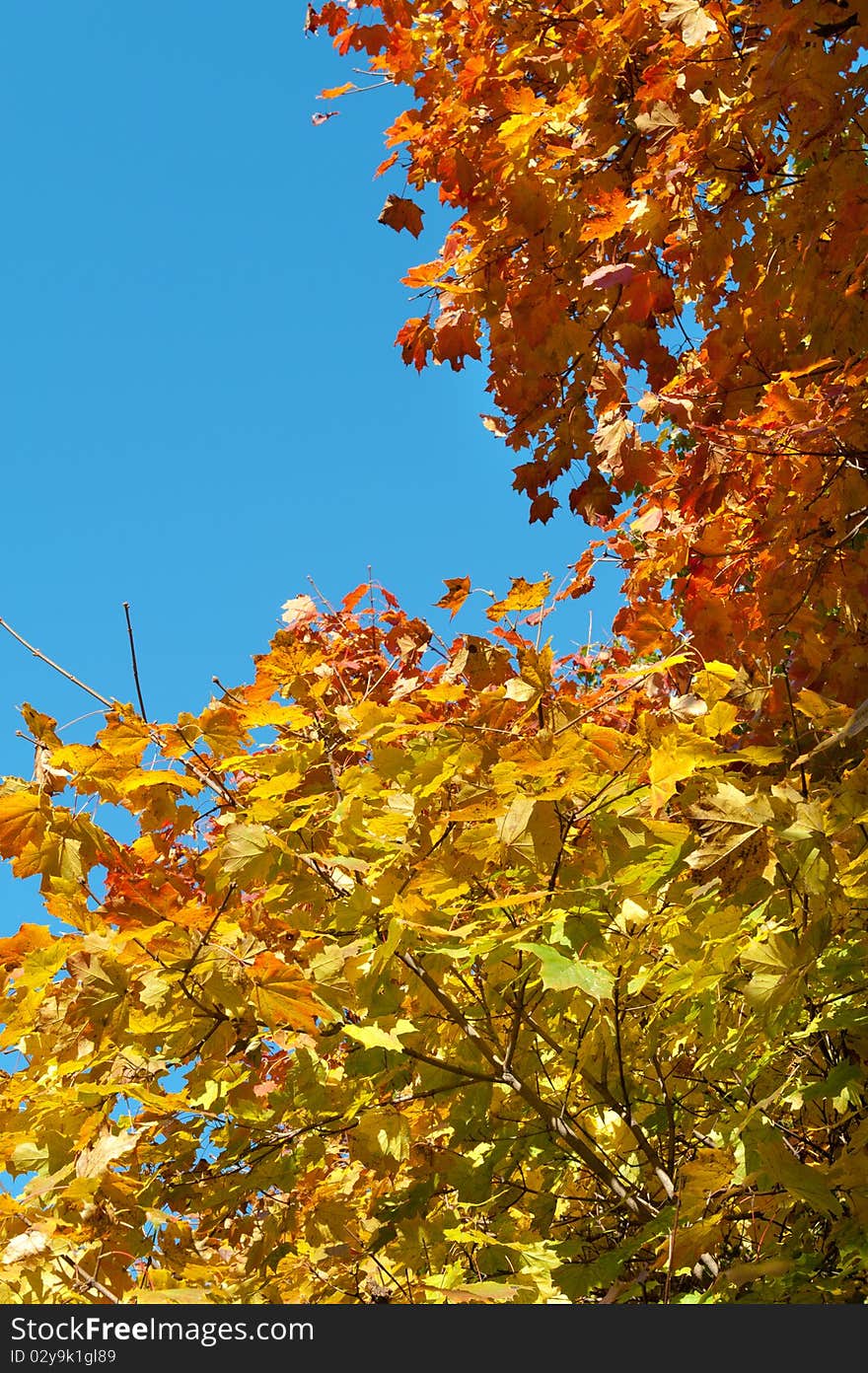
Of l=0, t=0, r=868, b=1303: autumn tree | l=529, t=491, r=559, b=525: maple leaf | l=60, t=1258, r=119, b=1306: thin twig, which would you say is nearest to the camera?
l=0, t=0, r=868, b=1303: autumn tree

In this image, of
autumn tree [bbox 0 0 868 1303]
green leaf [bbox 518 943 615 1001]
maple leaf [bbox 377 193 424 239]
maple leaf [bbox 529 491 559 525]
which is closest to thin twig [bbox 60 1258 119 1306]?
autumn tree [bbox 0 0 868 1303]

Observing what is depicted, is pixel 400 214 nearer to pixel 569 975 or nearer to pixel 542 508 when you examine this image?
pixel 542 508

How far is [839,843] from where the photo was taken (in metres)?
2.47

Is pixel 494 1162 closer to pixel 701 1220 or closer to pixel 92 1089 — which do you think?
pixel 701 1220

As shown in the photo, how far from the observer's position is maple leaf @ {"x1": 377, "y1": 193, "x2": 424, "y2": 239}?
483 centimetres

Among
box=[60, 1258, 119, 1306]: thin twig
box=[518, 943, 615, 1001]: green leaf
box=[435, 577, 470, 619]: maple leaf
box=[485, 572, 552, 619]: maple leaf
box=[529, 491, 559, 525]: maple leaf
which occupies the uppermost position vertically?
box=[529, 491, 559, 525]: maple leaf

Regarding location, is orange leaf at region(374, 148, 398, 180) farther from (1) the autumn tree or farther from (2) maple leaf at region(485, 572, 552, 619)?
(2) maple leaf at region(485, 572, 552, 619)

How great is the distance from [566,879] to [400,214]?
3575 mm

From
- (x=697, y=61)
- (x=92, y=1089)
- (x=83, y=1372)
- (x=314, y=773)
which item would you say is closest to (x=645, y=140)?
(x=697, y=61)

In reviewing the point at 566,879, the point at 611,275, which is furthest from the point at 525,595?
the point at 611,275

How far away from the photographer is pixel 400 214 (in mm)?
4859

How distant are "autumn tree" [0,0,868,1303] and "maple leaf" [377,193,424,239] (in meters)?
0.54

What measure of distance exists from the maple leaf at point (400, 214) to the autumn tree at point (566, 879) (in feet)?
1.76

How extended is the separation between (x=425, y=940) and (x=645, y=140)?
326 cm
